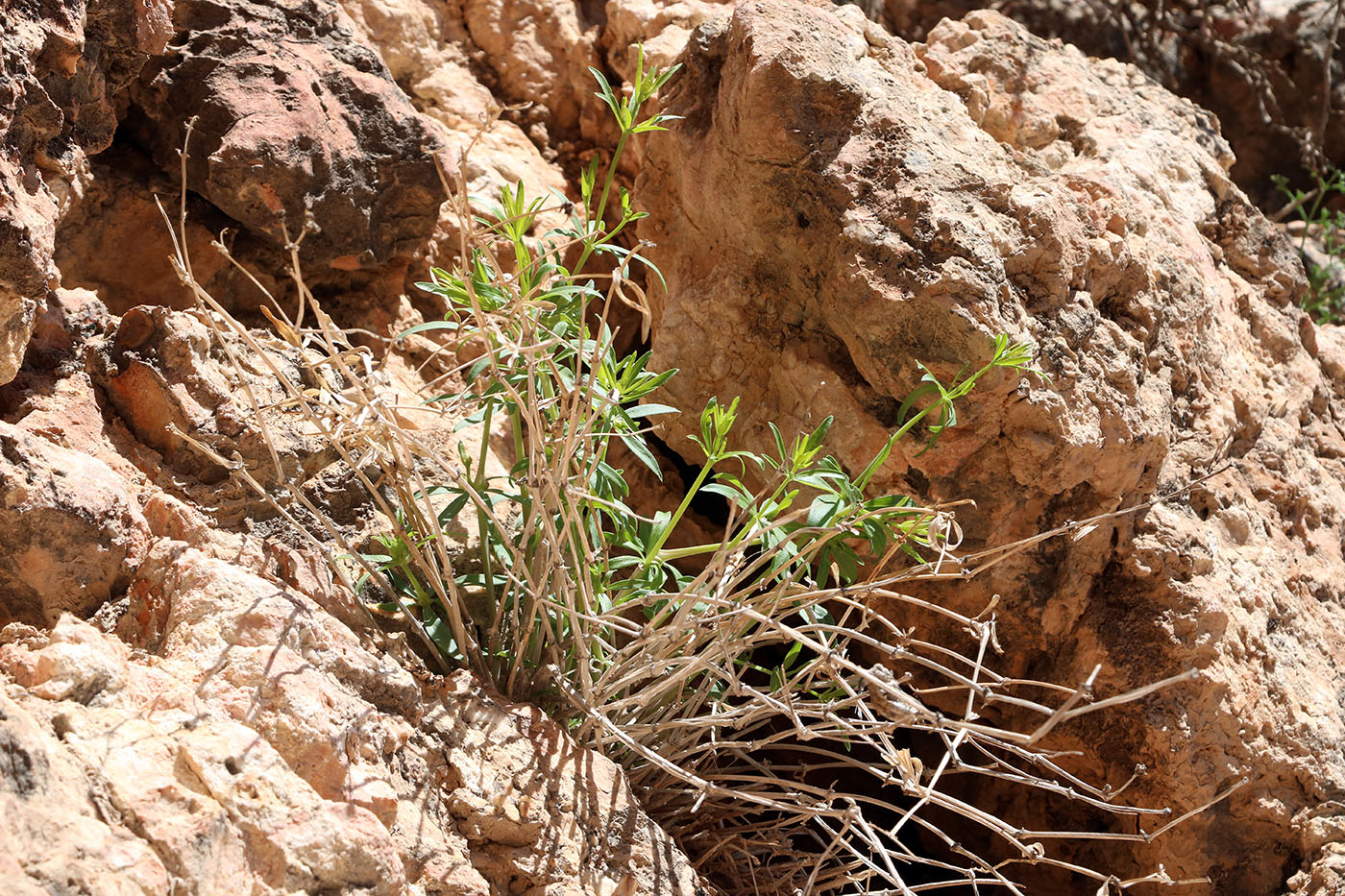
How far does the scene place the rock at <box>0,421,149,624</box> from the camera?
1.61 metres

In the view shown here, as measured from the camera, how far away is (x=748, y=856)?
208 centimetres

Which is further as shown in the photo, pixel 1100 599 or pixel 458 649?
pixel 1100 599

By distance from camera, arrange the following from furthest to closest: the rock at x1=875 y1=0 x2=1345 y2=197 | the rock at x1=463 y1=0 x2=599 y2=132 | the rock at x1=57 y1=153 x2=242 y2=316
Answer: the rock at x1=875 y1=0 x2=1345 y2=197, the rock at x1=463 y1=0 x2=599 y2=132, the rock at x1=57 y1=153 x2=242 y2=316

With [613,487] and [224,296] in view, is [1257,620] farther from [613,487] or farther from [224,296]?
[224,296]

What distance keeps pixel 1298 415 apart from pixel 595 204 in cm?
205

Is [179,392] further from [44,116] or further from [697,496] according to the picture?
[697,496]

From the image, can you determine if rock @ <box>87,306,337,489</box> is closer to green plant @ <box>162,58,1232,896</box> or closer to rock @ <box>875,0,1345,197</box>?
green plant @ <box>162,58,1232,896</box>

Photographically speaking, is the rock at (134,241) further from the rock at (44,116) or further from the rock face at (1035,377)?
the rock face at (1035,377)

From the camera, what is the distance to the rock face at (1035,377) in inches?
90.2

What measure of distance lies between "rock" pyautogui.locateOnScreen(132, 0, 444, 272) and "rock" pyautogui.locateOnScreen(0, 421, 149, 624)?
905 millimetres

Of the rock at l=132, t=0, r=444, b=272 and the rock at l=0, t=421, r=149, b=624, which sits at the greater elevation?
the rock at l=132, t=0, r=444, b=272

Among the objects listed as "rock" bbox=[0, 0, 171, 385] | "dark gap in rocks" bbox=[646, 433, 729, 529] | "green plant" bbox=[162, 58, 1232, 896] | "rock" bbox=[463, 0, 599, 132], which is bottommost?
"dark gap in rocks" bbox=[646, 433, 729, 529]

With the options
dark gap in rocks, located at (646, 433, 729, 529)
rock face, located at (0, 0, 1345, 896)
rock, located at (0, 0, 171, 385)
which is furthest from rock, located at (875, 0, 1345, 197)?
rock, located at (0, 0, 171, 385)

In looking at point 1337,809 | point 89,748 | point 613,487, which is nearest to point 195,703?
point 89,748
